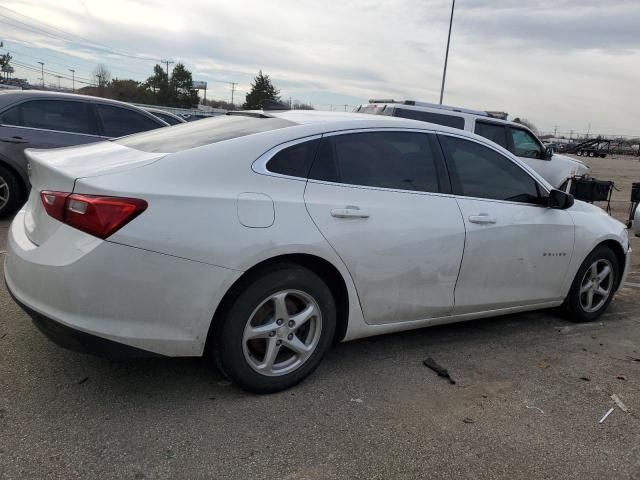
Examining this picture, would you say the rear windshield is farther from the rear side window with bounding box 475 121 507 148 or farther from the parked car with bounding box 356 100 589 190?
the rear side window with bounding box 475 121 507 148

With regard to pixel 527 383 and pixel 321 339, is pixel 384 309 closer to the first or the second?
pixel 321 339

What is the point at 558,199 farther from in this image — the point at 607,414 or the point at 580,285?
the point at 607,414

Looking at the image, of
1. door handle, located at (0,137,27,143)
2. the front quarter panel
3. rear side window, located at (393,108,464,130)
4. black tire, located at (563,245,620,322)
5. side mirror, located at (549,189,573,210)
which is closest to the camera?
side mirror, located at (549,189,573,210)

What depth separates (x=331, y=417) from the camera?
294cm

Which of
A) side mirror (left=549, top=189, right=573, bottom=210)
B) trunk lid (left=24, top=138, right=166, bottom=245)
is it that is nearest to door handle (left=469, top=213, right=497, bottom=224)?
side mirror (left=549, top=189, right=573, bottom=210)

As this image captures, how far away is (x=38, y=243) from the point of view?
2.76 metres

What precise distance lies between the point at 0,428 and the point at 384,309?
2.10 m

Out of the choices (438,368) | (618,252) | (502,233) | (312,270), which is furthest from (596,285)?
(312,270)

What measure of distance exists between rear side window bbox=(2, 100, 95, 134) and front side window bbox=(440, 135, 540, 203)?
5423mm

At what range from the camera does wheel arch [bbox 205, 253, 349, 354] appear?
2.83m

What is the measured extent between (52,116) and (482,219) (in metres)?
5.84

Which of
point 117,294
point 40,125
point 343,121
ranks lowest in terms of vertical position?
point 117,294

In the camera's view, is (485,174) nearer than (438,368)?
No

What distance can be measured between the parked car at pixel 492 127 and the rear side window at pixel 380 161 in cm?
626
